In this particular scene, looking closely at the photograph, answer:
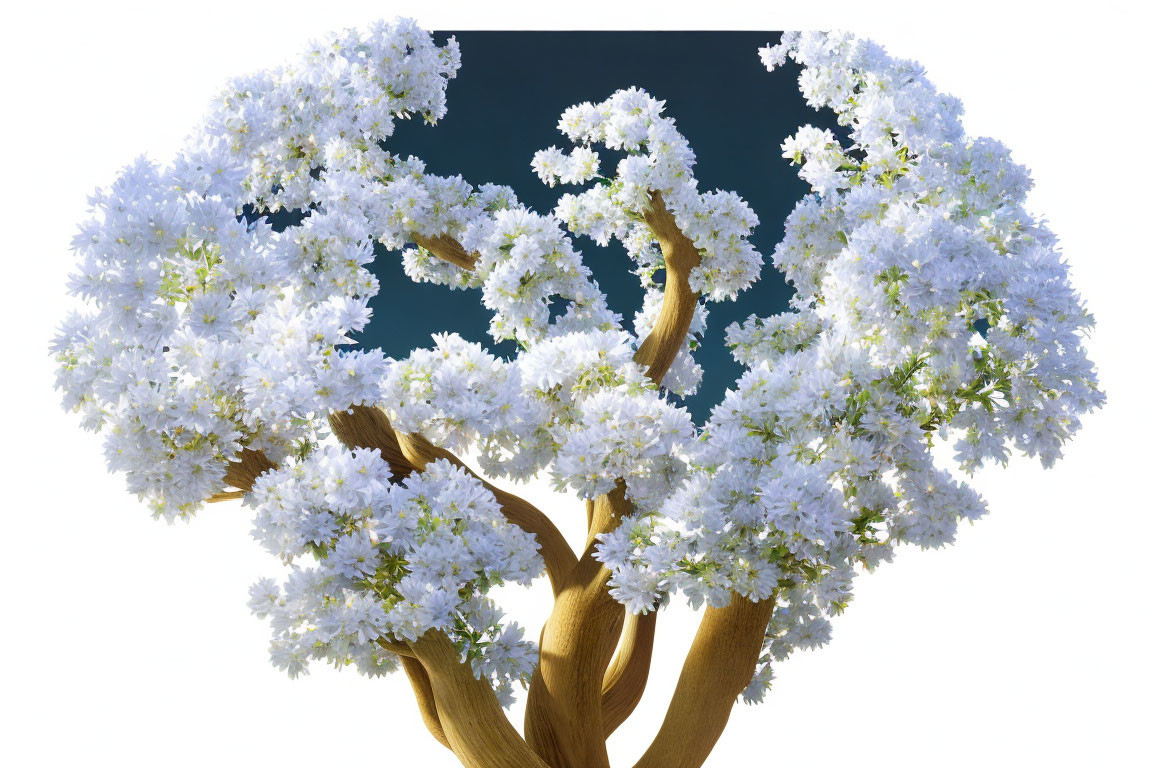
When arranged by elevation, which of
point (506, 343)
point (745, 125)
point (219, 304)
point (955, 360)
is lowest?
point (955, 360)

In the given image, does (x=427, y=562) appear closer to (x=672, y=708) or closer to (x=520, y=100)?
(x=672, y=708)

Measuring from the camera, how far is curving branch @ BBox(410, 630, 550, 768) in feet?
10.0

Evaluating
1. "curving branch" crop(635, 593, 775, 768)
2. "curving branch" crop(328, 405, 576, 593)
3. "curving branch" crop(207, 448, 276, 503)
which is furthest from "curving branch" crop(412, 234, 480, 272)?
"curving branch" crop(635, 593, 775, 768)

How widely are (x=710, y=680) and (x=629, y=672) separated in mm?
746

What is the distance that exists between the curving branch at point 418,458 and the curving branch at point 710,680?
0.62 meters

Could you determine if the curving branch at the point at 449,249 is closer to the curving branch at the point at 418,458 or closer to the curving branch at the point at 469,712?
the curving branch at the point at 418,458

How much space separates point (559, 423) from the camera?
3.37 meters

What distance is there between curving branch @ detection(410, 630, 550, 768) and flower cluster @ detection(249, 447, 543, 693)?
0.06m

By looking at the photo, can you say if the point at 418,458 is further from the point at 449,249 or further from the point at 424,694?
the point at 449,249

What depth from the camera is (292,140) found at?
395 cm

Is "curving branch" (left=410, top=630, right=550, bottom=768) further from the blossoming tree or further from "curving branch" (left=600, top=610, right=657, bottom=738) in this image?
"curving branch" (left=600, top=610, right=657, bottom=738)

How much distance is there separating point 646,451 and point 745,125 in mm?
2710

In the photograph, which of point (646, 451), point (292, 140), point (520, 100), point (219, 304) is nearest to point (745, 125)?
point (520, 100)

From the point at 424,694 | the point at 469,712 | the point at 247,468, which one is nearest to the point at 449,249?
the point at 247,468
